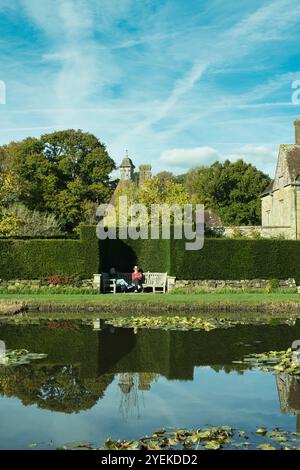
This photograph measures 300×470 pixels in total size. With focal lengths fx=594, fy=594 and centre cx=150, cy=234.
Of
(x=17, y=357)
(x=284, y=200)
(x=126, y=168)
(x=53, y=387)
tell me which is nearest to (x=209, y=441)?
(x=53, y=387)

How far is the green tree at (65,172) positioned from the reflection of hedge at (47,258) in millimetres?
20635

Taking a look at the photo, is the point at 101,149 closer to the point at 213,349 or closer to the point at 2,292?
the point at 2,292

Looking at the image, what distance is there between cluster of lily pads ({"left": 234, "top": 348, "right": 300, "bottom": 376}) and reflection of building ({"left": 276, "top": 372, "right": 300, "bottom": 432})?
16 cm

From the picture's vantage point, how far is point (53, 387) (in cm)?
923

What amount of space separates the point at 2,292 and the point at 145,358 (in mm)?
12766

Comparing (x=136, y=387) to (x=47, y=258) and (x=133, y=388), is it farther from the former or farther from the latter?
(x=47, y=258)

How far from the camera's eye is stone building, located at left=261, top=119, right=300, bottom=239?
1321 inches

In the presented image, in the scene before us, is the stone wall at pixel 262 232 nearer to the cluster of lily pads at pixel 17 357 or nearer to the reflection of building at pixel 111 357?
the reflection of building at pixel 111 357

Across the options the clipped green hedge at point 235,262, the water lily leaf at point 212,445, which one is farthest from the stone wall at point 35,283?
the water lily leaf at point 212,445

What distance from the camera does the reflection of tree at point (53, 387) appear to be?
845cm

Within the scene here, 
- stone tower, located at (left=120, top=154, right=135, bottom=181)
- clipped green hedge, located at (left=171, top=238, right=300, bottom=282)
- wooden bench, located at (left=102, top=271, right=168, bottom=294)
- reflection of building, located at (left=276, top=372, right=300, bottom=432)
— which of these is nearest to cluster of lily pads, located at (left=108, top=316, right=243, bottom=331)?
reflection of building, located at (left=276, top=372, right=300, bottom=432)

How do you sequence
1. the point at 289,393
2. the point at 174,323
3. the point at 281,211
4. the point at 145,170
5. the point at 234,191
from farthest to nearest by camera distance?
the point at 234,191
the point at 145,170
the point at 281,211
the point at 174,323
the point at 289,393

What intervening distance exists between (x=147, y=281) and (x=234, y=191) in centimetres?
3183
